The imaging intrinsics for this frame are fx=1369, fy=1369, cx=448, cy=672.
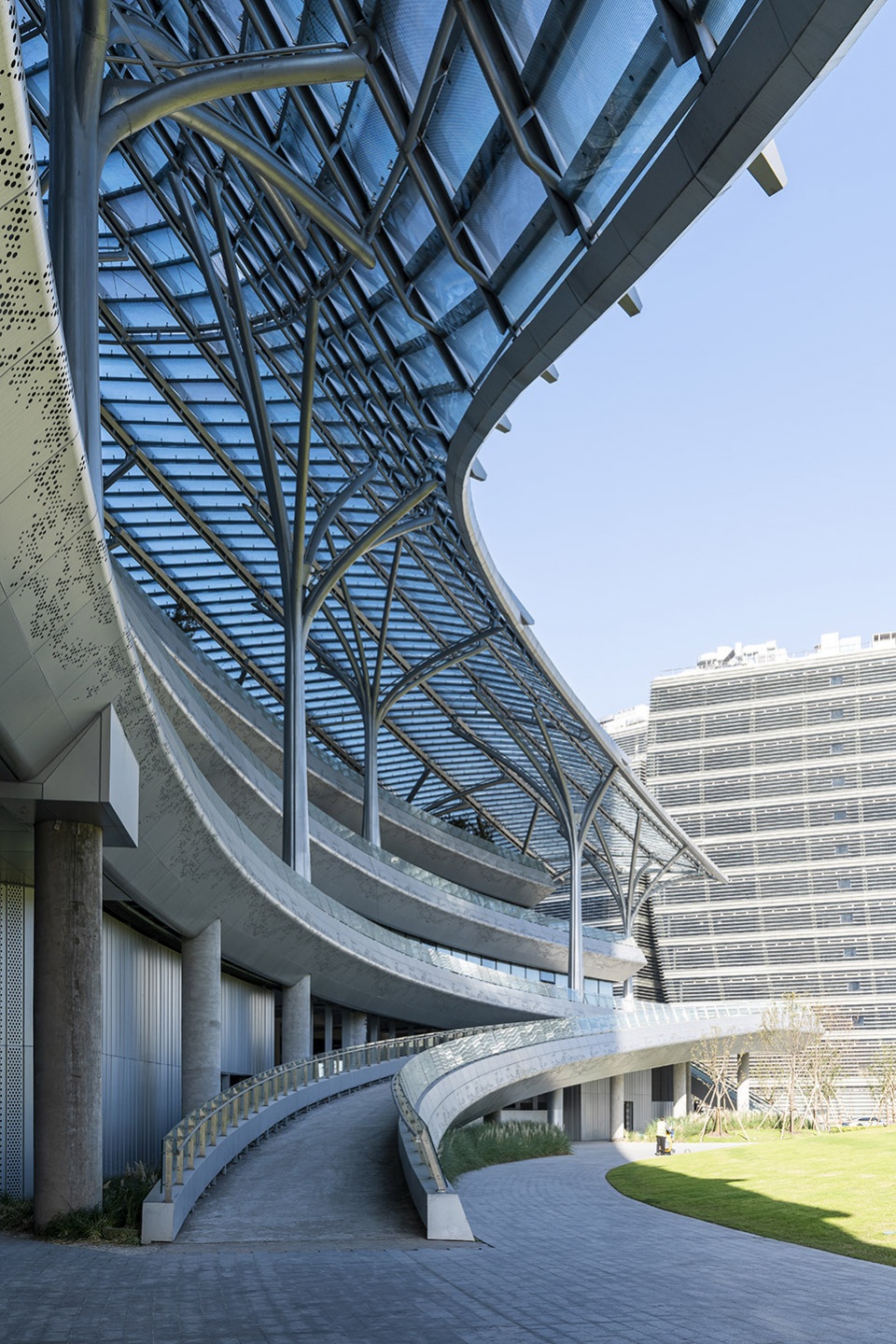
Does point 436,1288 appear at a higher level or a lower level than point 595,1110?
higher

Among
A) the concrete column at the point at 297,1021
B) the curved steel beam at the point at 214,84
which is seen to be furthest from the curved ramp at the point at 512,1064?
the curved steel beam at the point at 214,84

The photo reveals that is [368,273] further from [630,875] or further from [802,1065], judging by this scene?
[630,875]

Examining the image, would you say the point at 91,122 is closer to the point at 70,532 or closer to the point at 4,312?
the point at 70,532

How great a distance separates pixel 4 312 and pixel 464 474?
16.6m

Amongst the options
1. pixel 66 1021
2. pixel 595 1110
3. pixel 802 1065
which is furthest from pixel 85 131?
pixel 595 1110

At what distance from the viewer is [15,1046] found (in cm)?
1705

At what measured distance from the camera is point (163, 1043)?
2469 cm

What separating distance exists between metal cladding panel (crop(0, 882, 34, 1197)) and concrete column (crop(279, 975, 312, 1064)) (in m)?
14.0

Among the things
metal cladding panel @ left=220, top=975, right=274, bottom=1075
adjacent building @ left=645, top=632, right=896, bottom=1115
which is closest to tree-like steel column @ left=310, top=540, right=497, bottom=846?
metal cladding panel @ left=220, top=975, right=274, bottom=1075

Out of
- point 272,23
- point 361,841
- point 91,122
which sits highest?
point 272,23

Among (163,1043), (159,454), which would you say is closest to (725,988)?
(159,454)

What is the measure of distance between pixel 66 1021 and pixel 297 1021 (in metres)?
18.7

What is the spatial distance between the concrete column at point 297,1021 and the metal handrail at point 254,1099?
1.47 meters

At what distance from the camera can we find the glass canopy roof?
14109mm
